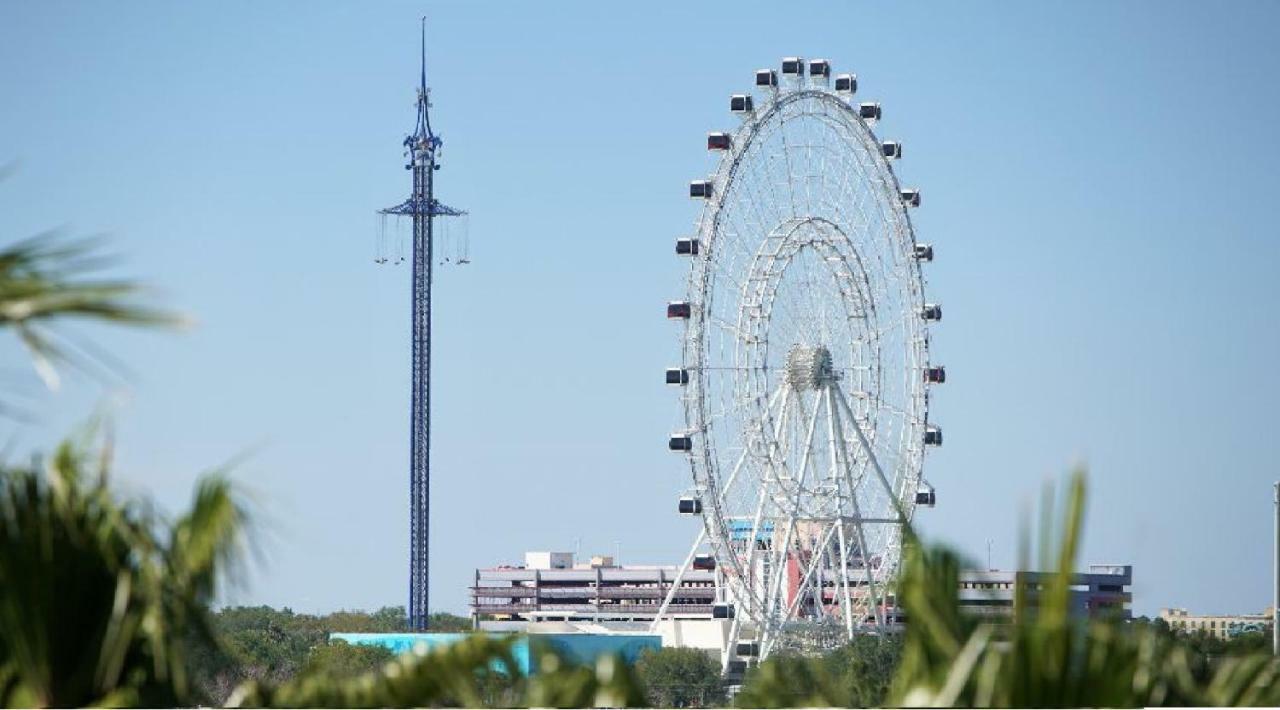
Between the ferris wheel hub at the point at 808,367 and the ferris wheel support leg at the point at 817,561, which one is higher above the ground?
the ferris wheel hub at the point at 808,367

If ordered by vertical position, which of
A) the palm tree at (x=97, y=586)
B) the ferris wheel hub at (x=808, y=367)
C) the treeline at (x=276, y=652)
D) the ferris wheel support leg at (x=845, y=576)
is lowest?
the treeline at (x=276, y=652)

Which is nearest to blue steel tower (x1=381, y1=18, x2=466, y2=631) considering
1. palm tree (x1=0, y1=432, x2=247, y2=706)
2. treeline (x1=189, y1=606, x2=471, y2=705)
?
treeline (x1=189, y1=606, x2=471, y2=705)

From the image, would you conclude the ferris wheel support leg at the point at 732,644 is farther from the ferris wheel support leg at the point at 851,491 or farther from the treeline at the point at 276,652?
the treeline at the point at 276,652

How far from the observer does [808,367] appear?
89000 millimetres

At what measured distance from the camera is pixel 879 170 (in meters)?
92.8

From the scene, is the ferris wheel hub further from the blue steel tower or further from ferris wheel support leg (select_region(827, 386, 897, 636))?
the blue steel tower

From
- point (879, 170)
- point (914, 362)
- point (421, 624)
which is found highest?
point (879, 170)

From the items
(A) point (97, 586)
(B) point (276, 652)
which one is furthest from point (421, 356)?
(A) point (97, 586)

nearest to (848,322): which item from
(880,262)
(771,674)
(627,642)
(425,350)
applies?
(880,262)

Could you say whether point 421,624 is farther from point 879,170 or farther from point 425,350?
point 879,170

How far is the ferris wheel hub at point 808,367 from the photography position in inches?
3501

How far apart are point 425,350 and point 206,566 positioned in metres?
129

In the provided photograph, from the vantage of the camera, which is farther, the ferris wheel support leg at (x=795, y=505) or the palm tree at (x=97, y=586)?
the ferris wheel support leg at (x=795, y=505)

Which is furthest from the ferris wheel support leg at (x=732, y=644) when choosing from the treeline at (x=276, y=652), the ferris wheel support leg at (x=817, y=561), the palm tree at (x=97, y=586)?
the palm tree at (x=97, y=586)
